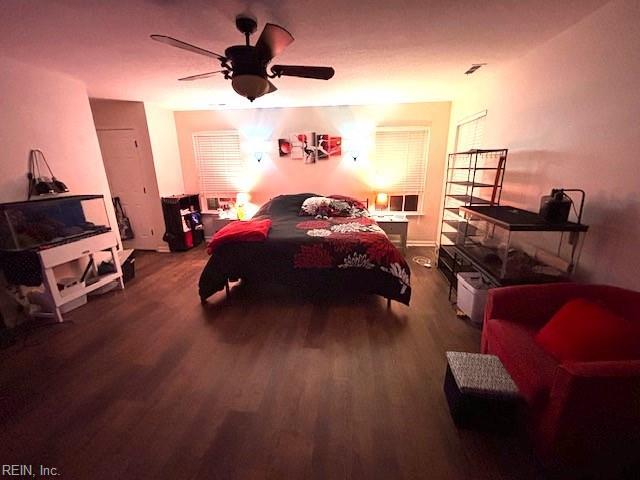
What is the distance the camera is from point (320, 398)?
1.68 m

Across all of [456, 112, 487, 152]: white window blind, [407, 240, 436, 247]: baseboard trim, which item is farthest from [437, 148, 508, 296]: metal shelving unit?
[407, 240, 436, 247]: baseboard trim

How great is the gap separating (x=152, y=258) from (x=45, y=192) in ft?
6.19

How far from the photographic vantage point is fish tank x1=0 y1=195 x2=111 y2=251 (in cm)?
231

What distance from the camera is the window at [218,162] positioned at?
459 centimetres

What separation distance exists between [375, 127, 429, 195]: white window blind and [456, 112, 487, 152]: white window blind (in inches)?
19.8

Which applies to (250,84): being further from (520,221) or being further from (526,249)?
(526,249)

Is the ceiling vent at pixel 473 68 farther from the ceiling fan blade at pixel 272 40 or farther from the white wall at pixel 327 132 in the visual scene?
the ceiling fan blade at pixel 272 40

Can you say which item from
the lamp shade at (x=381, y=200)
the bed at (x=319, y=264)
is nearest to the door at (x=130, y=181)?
the bed at (x=319, y=264)

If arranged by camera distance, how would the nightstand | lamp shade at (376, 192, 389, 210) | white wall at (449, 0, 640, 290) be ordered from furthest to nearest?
lamp shade at (376, 192, 389, 210), the nightstand, white wall at (449, 0, 640, 290)

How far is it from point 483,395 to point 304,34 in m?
2.61

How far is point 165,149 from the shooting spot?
441 cm

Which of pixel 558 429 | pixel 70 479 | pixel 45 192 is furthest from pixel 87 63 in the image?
pixel 558 429

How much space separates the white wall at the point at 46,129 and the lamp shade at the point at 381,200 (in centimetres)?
384

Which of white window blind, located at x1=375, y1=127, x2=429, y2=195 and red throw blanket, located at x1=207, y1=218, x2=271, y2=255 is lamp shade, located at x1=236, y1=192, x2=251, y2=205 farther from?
white window blind, located at x1=375, y1=127, x2=429, y2=195
